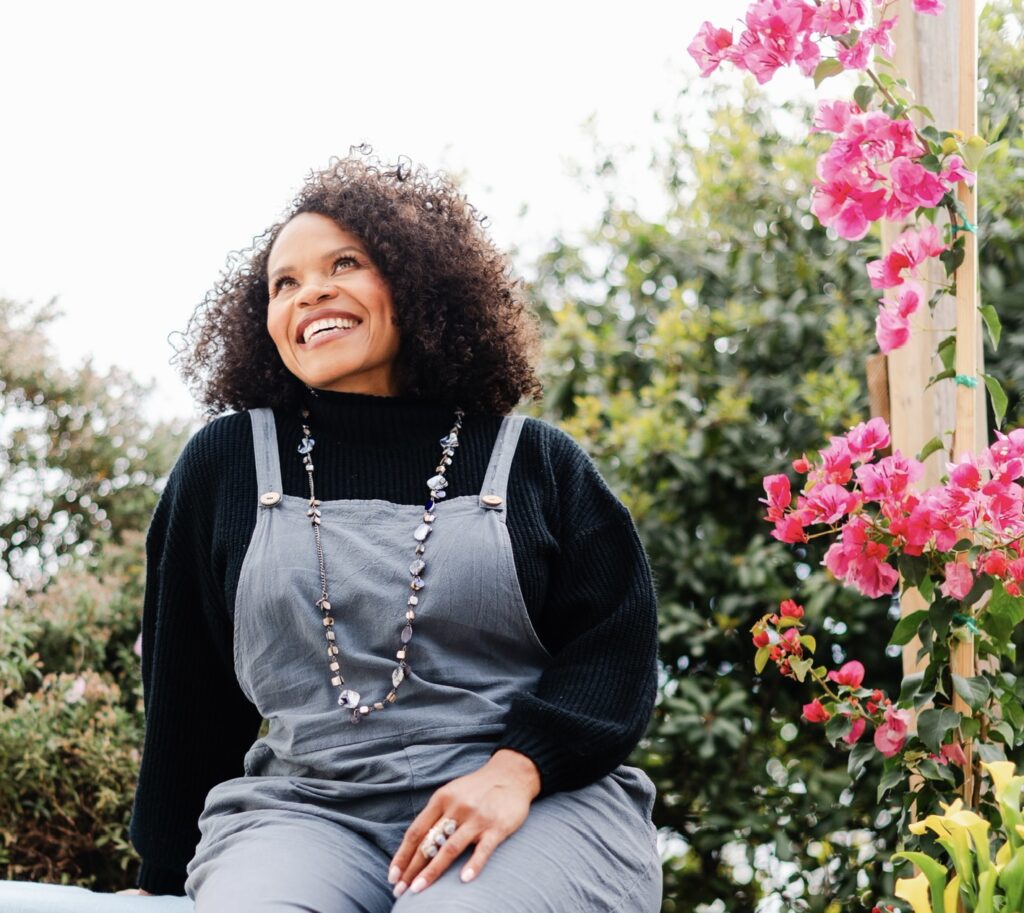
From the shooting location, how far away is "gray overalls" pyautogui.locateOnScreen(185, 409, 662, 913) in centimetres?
155

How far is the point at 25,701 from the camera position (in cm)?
297

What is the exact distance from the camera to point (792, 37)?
1.79m

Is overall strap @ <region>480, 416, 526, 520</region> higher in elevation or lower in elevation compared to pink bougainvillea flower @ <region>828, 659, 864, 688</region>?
higher

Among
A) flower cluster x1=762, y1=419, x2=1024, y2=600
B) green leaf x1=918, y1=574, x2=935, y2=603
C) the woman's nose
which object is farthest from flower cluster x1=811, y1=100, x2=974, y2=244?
the woman's nose

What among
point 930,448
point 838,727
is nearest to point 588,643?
point 838,727

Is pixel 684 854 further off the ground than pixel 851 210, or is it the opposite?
pixel 851 210

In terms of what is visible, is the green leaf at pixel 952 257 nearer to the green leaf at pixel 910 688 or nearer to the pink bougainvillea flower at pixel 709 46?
the pink bougainvillea flower at pixel 709 46

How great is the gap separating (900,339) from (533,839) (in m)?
0.95

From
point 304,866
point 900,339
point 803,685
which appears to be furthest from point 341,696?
point 803,685

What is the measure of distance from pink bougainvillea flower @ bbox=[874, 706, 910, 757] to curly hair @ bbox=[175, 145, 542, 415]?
32.2 inches

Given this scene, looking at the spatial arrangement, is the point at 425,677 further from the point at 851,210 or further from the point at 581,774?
the point at 851,210

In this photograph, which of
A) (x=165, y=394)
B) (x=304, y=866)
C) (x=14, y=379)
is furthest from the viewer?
(x=165, y=394)

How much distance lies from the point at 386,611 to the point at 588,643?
30 centimetres

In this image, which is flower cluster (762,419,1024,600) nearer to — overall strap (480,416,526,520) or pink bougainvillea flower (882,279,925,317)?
pink bougainvillea flower (882,279,925,317)
